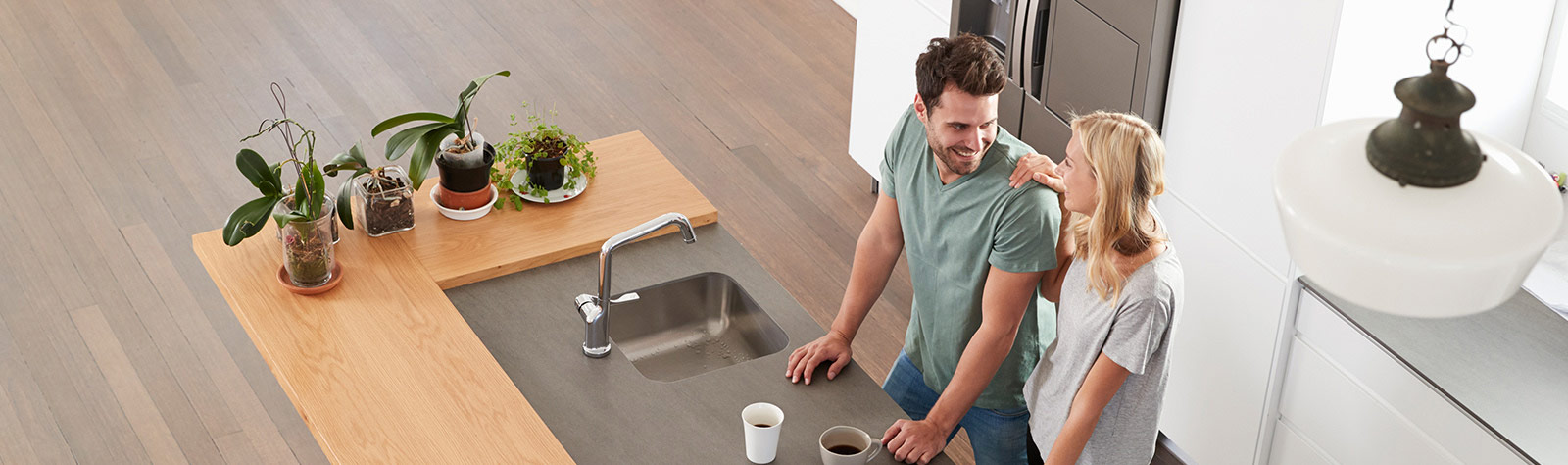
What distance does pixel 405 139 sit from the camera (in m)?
2.87

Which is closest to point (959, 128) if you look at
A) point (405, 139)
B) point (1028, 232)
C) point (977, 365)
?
point (1028, 232)

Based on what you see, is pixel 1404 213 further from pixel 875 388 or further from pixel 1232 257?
pixel 1232 257

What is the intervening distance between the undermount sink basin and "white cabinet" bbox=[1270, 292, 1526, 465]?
1.15 meters

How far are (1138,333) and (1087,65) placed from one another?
4.16ft

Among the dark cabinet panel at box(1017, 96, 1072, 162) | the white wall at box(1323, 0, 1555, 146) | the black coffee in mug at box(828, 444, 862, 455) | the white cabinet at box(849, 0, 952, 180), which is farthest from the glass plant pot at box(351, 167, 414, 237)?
the white wall at box(1323, 0, 1555, 146)

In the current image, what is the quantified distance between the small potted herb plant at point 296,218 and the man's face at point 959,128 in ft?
3.82

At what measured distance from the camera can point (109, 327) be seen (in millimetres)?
4004

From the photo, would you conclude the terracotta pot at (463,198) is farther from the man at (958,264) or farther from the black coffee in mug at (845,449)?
the black coffee in mug at (845,449)

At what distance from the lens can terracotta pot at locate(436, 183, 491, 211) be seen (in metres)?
3.00

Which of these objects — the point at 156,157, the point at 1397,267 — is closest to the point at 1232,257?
the point at 1397,267

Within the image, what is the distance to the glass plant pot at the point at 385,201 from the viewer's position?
2891mm

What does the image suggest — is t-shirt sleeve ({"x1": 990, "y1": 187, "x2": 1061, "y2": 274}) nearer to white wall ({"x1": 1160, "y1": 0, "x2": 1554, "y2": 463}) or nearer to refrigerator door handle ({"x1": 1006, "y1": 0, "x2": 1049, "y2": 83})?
white wall ({"x1": 1160, "y1": 0, "x2": 1554, "y2": 463})

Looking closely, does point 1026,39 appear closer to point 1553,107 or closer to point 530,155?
point 1553,107

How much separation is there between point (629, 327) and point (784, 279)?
1.46 meters
